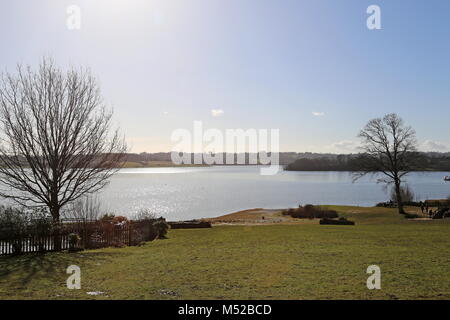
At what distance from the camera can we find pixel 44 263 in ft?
42.9

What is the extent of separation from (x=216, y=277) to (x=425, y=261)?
681 cm

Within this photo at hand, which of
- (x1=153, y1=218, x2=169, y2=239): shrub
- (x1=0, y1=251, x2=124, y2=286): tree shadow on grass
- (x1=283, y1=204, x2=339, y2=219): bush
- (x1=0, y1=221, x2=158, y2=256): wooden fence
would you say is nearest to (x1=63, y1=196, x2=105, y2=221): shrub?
(x1=0, y1=221, x2=158, y2=256): wooden fence

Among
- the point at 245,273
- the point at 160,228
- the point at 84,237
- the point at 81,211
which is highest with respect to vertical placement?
the point at 245,273

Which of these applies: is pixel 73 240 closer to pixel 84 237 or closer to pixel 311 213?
pixel 84 237

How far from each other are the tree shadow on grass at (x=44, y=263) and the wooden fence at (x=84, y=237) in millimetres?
738

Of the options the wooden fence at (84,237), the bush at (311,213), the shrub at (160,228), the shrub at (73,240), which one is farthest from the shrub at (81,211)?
the bush at (311,213)

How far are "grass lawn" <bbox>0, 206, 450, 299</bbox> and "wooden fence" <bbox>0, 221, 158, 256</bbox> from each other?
1093 millimetres

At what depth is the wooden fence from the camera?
15.5 m

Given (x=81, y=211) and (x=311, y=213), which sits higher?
(x=81, y=211)

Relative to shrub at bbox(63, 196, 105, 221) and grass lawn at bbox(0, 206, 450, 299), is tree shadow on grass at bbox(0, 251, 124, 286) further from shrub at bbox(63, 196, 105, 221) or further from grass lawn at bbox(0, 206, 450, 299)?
shrub at bbox(63, 196, 105, 221)

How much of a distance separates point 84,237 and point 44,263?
Answer: 4993 millimetres

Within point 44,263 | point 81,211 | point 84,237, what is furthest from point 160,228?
point 81,211
